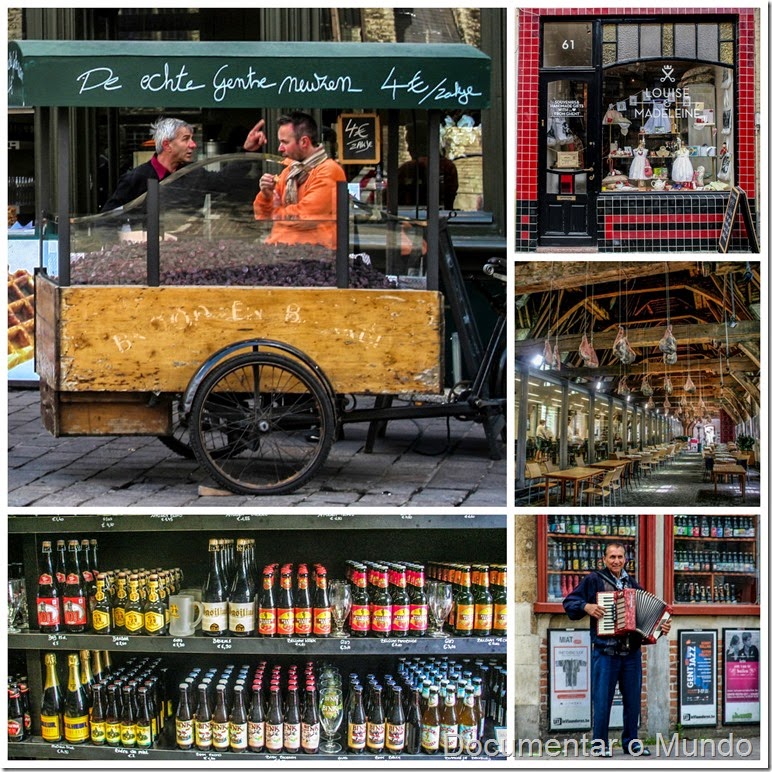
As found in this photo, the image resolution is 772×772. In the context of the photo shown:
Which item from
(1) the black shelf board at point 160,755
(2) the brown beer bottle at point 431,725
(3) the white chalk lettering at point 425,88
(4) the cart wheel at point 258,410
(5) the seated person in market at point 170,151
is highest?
(3) the white chalk lettering at point 425,88

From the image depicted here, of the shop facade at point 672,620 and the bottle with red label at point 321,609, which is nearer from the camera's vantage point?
the bottle with red label at point 321,609

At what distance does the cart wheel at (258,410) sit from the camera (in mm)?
5699

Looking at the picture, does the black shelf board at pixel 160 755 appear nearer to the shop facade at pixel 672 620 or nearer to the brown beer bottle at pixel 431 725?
the brown beer bottle at pixel 431 725

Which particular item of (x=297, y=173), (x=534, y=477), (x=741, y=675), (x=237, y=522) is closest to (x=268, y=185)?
(x=297, y=173)

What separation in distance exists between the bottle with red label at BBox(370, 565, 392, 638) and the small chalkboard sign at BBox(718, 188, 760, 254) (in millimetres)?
2756

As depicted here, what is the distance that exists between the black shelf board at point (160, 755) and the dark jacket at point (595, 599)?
0.74m

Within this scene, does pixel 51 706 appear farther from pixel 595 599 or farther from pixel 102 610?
pixel 595 599

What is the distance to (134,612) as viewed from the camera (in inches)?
224

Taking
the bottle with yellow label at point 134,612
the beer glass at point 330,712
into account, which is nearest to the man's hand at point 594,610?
the beer glass at point 330,712

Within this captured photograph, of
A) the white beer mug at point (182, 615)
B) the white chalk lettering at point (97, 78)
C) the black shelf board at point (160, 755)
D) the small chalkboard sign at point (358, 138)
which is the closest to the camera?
the white chalk lettering at point (97, 78)

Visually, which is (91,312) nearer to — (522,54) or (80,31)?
(522,54)

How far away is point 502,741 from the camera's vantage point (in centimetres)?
563

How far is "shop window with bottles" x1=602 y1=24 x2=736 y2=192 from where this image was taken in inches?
284

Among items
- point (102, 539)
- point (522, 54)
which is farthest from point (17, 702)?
point (522, 54)
